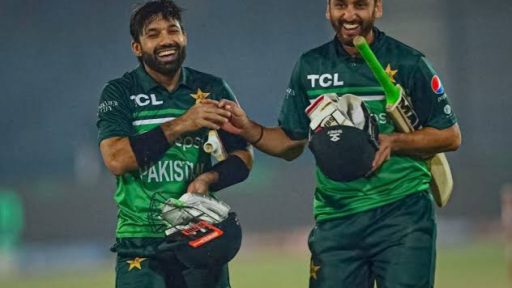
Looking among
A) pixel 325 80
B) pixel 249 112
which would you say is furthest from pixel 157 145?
pixel 249 112

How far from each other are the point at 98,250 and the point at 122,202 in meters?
8.21

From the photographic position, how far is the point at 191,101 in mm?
5238

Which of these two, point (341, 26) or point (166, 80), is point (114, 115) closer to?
point (166, 80)

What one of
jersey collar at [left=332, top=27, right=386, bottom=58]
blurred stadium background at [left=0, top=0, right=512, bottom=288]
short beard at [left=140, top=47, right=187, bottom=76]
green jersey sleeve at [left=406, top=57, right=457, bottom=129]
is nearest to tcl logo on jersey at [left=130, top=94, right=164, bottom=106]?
short beard at [left=140, top=47, right=187, bottom=76]

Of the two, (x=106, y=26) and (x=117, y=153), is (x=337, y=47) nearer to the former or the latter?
(x=117, y=153)

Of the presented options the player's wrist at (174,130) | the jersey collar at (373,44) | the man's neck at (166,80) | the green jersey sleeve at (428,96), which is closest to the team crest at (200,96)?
the man's neck at (166,80)

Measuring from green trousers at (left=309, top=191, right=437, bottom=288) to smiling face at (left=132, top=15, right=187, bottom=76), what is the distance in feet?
3.31

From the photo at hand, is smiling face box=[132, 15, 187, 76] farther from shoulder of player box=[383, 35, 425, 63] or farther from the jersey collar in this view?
shoulder of player box=[383, 35, 425, 63]

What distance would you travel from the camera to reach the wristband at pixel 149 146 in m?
5.05

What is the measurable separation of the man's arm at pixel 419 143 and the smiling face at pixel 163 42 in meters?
1.00

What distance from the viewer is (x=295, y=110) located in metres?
5.09

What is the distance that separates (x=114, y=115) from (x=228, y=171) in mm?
553

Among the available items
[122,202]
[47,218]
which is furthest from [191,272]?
[47,218]

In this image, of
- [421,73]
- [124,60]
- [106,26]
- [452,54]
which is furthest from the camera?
[452,54]
